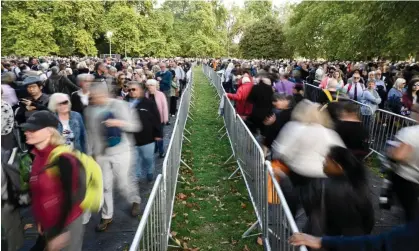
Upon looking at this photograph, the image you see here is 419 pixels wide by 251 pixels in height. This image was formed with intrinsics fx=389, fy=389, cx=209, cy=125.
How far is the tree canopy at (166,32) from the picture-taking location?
2325cm

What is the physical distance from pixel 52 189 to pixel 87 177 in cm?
35

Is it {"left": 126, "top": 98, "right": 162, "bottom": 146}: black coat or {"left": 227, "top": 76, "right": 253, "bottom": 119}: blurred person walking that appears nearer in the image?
{"left": 126, "top": 98, "right": 162, "bottom": 146}: black coat

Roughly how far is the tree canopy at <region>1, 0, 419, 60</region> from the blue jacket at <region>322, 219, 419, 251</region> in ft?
42.7

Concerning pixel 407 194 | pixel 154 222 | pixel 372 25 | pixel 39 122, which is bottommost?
pixel 154 222

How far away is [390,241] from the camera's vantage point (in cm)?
230

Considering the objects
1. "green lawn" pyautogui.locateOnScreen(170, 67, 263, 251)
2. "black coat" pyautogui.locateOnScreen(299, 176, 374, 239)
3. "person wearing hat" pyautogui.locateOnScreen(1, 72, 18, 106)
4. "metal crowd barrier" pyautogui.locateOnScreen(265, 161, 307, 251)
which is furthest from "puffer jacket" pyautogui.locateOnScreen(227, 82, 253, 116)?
"black coat" pyautogui.locateOnScreen(299, 176, 374, 239)

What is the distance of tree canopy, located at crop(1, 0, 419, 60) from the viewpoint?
23.2 m

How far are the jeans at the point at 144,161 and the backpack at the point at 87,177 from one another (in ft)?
9.39

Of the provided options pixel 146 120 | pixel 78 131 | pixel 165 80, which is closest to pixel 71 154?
pixel 78 131

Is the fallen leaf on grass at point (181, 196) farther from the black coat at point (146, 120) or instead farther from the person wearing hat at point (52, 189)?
the person wearing hat at point (52, 189)

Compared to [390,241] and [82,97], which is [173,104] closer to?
[82,97]

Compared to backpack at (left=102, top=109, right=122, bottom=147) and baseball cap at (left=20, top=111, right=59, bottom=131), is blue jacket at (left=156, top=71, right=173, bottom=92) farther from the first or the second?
baseball cap at (left=20, top=111, right=59, bottom=131)

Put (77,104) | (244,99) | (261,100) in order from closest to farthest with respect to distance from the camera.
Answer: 1. (77,104)
2. (261,100)
3. (244,99)

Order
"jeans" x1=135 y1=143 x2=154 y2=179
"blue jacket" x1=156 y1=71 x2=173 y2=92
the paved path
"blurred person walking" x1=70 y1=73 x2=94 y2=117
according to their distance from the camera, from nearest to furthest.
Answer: the paved path < "jeans" x1=135 y1=143 x2=154 y2=179 < "blurred person walking" x1=70 y1=73 x2=94 y2=117 < "blue jacket" x1=156 y1=71 x2=173 y2=92
